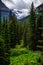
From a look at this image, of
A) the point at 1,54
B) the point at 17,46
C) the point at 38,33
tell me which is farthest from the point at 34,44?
the point at 1,54

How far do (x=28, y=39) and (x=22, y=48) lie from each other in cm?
601

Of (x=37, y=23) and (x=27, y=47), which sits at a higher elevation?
(x=37, y=23)

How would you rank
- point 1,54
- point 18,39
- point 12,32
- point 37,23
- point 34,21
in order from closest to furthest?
point 1,54
point 37,23
point 34,21
point 12,32
point 18,39

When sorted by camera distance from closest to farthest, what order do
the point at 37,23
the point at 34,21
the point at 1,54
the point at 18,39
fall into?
the point at 1,54 → the point at 37,23 → the point at 34,21 → the point at 18,39

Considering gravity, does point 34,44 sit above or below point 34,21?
below

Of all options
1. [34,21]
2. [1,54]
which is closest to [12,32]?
[34,21]

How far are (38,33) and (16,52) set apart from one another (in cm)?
1078

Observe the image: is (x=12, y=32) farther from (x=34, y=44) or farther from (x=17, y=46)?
(x=34, y=44)

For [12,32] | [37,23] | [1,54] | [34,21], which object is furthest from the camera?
[12,32]

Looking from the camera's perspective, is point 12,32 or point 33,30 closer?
point 33,30

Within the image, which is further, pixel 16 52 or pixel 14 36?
pixel 14 36

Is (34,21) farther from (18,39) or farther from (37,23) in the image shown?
(18,39)

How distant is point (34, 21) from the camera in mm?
114938

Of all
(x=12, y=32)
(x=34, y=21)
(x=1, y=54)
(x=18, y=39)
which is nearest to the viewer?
(x=1, y=54)
